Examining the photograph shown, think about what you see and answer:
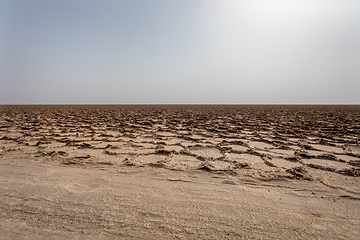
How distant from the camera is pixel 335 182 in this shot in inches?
59.9

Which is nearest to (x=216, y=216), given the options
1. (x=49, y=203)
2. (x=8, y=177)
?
(x=49, y=203)

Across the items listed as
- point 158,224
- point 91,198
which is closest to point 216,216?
point 158,224

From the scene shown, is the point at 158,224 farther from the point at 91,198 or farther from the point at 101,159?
the point at 101,159

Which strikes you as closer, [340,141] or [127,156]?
[127,156]

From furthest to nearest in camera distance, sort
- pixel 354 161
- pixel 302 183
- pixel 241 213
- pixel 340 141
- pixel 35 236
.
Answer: pixel 340 141, pixel 354 161, pixel 302 183, pixel 241 213, pixel 35 236

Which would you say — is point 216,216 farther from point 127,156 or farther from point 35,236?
point 127,156

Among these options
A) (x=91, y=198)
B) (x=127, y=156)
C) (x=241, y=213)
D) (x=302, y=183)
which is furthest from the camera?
(x=127, y=156)

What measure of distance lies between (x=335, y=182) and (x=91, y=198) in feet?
5.99

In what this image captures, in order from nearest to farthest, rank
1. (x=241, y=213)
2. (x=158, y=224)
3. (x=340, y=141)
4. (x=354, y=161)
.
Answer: (x=158, y=224), (x=241, y=213), (x=354, y=161), (x=340, y=141)

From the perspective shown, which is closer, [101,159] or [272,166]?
[272,166]

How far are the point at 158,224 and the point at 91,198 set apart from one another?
0.53 metres

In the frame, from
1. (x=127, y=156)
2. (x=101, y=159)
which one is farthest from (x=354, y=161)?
(x=101, y=159)

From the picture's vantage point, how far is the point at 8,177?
1.56 metres

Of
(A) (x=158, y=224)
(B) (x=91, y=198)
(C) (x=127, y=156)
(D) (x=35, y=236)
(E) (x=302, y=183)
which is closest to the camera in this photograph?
(D) (x=35, y=236)
